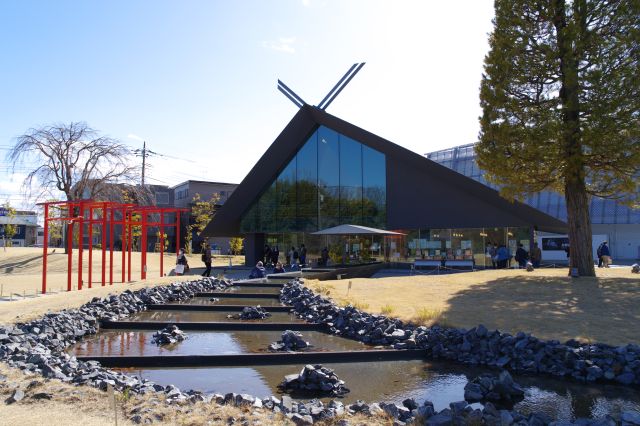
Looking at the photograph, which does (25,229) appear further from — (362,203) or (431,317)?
(431,317)

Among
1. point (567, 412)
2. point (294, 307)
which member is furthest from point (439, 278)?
point (567, 412)

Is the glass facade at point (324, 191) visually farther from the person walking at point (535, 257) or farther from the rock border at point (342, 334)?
the rock border at point (342, 334)

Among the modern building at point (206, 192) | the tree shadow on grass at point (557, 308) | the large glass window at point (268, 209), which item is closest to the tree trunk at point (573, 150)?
the tree shadow on grass at point (557, 308)

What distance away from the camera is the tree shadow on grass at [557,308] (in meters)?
8.53

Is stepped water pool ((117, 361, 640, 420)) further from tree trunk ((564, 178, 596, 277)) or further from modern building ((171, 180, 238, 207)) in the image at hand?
modern building ((171, 180, 238, 207))

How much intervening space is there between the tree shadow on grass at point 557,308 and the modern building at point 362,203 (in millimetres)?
9779

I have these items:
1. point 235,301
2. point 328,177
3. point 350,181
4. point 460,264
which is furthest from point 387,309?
point 328,177

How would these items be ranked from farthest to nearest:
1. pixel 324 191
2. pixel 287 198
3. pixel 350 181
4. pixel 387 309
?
pixel 287 198 → pixel 324 191 → pixel 350 181 → pixel 387 309

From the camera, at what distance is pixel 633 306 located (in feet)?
33.0

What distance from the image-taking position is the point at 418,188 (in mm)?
24812

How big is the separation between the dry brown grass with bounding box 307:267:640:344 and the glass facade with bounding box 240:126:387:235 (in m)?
11.1

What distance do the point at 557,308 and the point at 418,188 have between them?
14938 mm

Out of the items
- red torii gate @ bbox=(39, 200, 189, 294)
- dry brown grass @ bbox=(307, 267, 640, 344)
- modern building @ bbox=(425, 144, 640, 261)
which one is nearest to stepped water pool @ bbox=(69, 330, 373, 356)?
dry brown grass @ bbox=(307, 267, 640, 344)

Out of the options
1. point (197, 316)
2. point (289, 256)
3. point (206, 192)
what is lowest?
point (197, 316)
